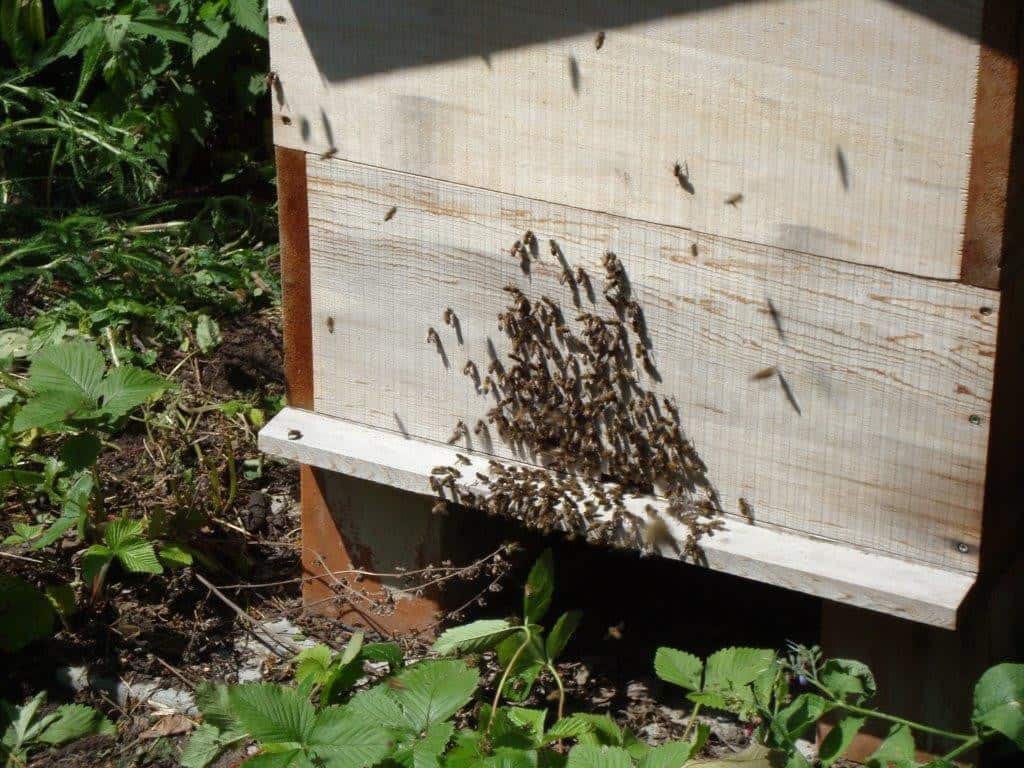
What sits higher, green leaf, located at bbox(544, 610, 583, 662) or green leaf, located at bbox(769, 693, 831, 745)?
green leaf, located at bbox(769, 693, 831, 745)

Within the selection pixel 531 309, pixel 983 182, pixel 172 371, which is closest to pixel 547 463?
pixel 531 309

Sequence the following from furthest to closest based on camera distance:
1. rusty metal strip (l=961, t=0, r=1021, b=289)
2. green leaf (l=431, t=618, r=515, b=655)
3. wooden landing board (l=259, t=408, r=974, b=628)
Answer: green leaf (l=431, t=618, r=515, b=655)
wooden landing board (l=259, t=408, r=974, b=628)
rusty metal strip (l=961, t=0, r=1021, b=289)

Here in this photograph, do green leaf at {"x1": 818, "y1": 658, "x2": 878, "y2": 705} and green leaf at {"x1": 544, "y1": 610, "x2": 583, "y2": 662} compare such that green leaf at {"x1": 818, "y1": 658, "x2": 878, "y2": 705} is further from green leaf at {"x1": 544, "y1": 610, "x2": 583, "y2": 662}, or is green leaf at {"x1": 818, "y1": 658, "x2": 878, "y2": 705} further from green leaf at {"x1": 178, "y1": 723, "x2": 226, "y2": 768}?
green leaf at {"x1": 178, "y1": 723, "x2": 226, "y2": 768}

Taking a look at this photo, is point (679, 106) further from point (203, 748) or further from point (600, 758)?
point (203, 748)

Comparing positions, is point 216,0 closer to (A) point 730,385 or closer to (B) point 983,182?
(A) point 730,385

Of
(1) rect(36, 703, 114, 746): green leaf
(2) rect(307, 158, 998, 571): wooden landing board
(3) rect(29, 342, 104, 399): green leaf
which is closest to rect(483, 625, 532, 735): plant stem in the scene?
(2) rect(307, 158, 998, 571): wooden landing board

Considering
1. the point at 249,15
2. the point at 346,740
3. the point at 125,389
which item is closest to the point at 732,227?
the point at 346,740

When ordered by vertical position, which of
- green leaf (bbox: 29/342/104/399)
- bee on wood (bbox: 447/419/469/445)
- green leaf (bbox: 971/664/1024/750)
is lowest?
green leaf (bbox: 971/664/1024/750)

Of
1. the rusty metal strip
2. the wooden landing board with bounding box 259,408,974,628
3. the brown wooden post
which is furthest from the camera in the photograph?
the brown wooden post
